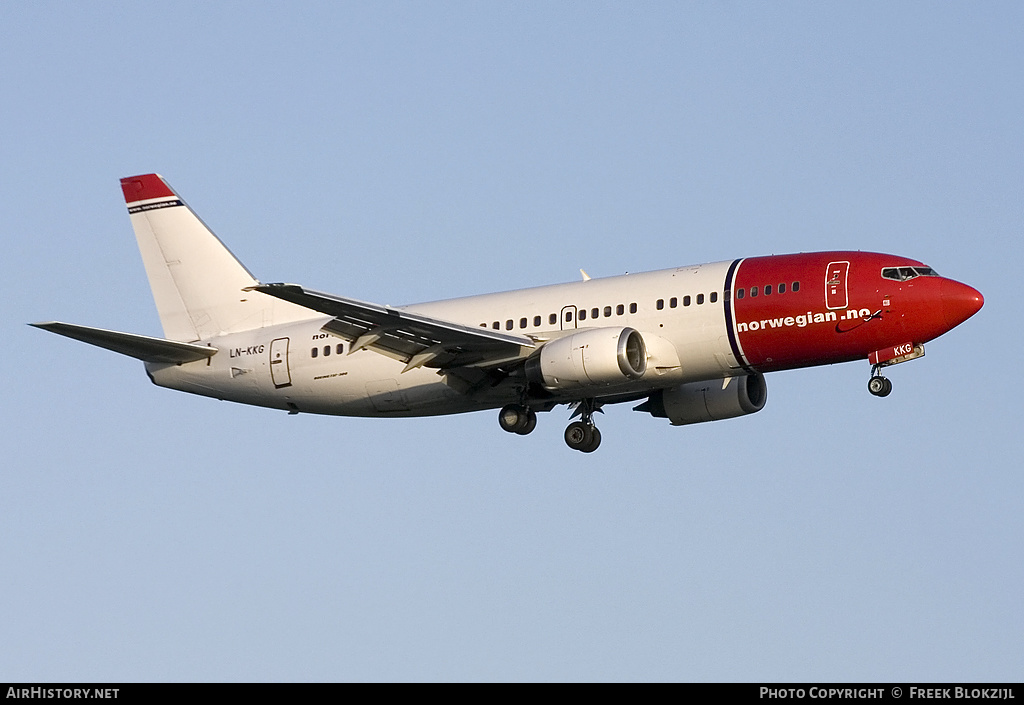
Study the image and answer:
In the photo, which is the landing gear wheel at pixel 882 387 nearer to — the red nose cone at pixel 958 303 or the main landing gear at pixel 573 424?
the red nose cone at pixel 958 303

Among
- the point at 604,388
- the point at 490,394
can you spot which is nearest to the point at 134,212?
the point at 490,394

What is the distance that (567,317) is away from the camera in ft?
146

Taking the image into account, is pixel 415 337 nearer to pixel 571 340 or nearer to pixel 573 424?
pixel 571 340

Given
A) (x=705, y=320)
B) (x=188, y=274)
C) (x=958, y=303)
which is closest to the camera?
(x=958, y=303)

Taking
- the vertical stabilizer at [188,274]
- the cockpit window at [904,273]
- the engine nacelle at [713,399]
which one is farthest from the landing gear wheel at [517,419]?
the cockpit window at [904,273]

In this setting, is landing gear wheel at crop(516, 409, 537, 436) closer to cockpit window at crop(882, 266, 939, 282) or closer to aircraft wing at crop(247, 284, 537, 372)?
aircraft wing at crop(247, 284, 537, 372)

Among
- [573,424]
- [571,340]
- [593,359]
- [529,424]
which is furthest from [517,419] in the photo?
[593,359]

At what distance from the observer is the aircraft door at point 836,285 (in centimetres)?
4203

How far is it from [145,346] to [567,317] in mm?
13471

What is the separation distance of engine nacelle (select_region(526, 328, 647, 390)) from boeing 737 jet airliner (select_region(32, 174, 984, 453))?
0.14 ft

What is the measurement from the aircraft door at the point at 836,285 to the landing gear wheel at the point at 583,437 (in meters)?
8.58

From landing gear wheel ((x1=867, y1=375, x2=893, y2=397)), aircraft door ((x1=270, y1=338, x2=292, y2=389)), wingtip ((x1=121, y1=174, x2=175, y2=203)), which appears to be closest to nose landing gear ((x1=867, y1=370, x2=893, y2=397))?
landing gear wheel ((x1=867, y1=375, x2=893, y2=397))
